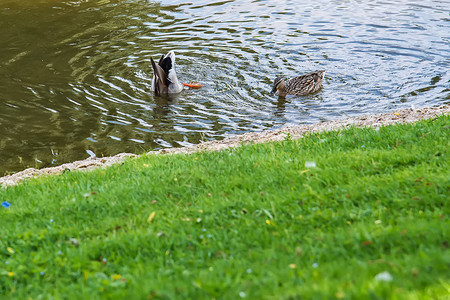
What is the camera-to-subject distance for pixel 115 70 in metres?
15.1

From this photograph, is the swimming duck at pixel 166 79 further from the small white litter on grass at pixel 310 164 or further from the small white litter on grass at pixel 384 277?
the small white litter on grass at pixel 384 277

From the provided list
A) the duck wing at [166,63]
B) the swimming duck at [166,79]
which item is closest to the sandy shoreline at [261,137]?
the swimming duck at [166,79]

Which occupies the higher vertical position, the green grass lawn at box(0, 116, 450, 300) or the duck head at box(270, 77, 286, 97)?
the green grass lawn at box(0, 116, 450, 300)

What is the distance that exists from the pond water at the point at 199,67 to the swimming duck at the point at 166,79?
28 cm

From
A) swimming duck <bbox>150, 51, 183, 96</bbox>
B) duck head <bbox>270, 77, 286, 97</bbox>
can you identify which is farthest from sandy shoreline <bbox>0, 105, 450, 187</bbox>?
swimming duck <bbox>150, 51, 183, 96</bbox>

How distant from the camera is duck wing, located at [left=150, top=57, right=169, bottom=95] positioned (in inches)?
531

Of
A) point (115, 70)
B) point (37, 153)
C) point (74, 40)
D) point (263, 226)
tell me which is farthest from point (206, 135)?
point (74, 40)

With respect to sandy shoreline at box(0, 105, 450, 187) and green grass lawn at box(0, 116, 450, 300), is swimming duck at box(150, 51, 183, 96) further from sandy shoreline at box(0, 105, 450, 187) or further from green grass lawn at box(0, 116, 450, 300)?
green grass lawn at box(0, 116, 450, 300)

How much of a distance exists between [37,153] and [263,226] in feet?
23.4

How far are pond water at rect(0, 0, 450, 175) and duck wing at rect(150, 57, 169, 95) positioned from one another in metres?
0.29

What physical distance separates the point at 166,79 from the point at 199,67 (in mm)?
2003

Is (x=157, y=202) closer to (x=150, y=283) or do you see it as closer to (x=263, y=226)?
(x=263, y=226)

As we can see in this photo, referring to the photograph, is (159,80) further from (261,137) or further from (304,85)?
(261,137)

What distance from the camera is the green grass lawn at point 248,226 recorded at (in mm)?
3799
